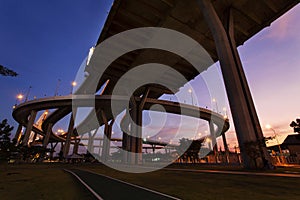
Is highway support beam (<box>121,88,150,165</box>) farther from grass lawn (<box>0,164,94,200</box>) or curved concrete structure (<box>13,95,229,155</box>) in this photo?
grass lawn (<box>0,164,94,200</box>)

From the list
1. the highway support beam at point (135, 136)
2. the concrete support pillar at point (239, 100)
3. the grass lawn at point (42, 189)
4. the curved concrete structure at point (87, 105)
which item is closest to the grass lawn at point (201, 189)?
the grass lawn at point (42, 189)

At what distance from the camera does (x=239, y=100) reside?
555 inches

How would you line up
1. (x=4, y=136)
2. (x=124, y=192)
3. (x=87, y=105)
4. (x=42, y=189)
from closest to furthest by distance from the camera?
(x=124, y=192) → (x=42, y=189) → (x=4, y=136) → (x=87, y=105)

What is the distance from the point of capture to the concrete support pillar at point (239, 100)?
12789 mm

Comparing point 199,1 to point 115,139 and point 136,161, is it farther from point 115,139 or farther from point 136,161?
point 115,139

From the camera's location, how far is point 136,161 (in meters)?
35.9

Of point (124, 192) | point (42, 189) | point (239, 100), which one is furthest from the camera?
point (239, 100)

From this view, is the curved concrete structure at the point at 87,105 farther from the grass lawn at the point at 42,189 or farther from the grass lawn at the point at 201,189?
the grass lawn at the point at 201,189

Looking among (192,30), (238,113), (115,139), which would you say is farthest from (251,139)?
(115,139)

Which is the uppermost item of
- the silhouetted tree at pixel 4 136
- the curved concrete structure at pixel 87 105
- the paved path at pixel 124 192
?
the curved concrete structure at pixel 87 105

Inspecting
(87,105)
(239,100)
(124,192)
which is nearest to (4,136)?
(87,105)

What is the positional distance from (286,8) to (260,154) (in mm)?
17197

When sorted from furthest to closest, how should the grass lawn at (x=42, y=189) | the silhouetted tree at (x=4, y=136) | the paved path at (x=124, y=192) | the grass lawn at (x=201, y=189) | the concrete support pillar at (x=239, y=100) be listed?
the silhouetted tree at (x=4, y=136), the concrete support pillar at (x=239, y=100), the grass lawn at (x=42, y=189), the paved path at (x=124, y=192), the grass lawn at (x=201, y=189)

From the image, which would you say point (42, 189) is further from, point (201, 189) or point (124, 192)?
point (201, 189)
